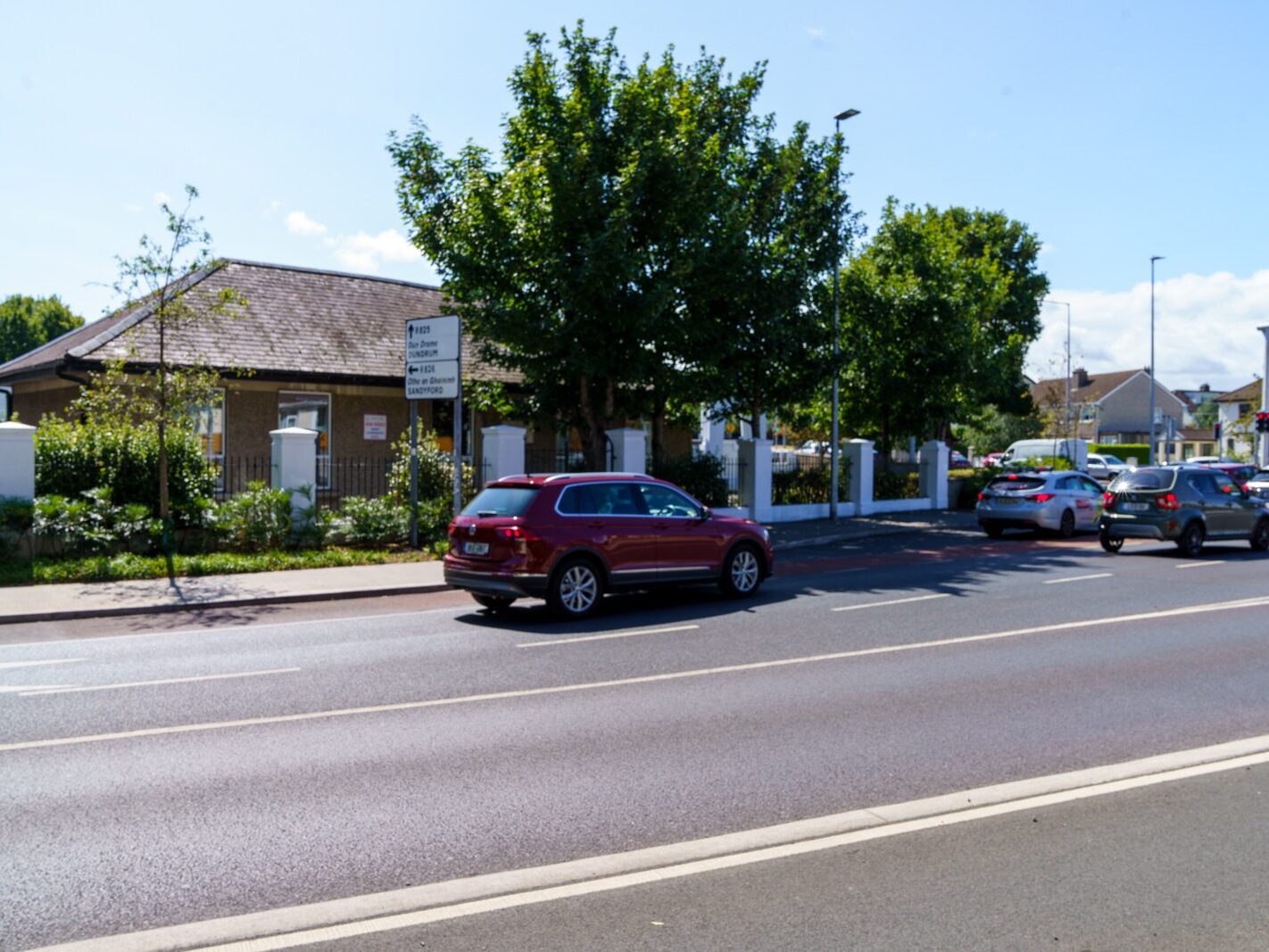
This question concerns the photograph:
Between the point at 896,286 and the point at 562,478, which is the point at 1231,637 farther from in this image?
the point at 896,286

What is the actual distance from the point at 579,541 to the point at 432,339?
7241mm

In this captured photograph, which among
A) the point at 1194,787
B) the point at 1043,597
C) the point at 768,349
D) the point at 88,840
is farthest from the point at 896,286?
the point at 88,840

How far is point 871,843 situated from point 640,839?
1.10 m

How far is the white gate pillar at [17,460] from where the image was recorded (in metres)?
16.4

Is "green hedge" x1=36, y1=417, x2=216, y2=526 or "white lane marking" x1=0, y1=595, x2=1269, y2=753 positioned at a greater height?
"green hedge" x1=36, y1=417, x2=216, y2=526

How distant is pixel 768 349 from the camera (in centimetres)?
2375

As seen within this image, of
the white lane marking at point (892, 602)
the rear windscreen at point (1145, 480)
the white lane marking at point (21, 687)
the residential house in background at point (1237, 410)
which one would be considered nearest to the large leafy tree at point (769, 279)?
the rear windscreen at point (1145, 480)

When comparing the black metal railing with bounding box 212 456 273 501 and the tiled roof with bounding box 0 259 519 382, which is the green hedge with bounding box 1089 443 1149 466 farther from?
the black metal railing with bounding box 212 456 273 501

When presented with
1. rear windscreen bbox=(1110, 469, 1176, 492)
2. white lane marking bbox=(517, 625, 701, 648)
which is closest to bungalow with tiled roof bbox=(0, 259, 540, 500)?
white lane marking bbox=(517, 625, 701, 648)

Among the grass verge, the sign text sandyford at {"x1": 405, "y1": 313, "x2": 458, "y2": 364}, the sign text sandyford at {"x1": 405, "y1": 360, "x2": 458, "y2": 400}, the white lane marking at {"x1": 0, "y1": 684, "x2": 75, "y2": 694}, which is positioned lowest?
the white lane marking at {"x1": 0, "y1": 684, "x2": 75, "y2": 694}

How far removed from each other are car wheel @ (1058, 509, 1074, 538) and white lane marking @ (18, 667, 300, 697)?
60.4ft

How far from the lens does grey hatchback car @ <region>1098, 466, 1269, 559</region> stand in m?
19.6

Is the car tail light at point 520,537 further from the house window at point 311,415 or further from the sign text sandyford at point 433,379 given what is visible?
the house window at point 311,415

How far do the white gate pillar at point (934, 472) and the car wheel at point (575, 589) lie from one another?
807 inches
